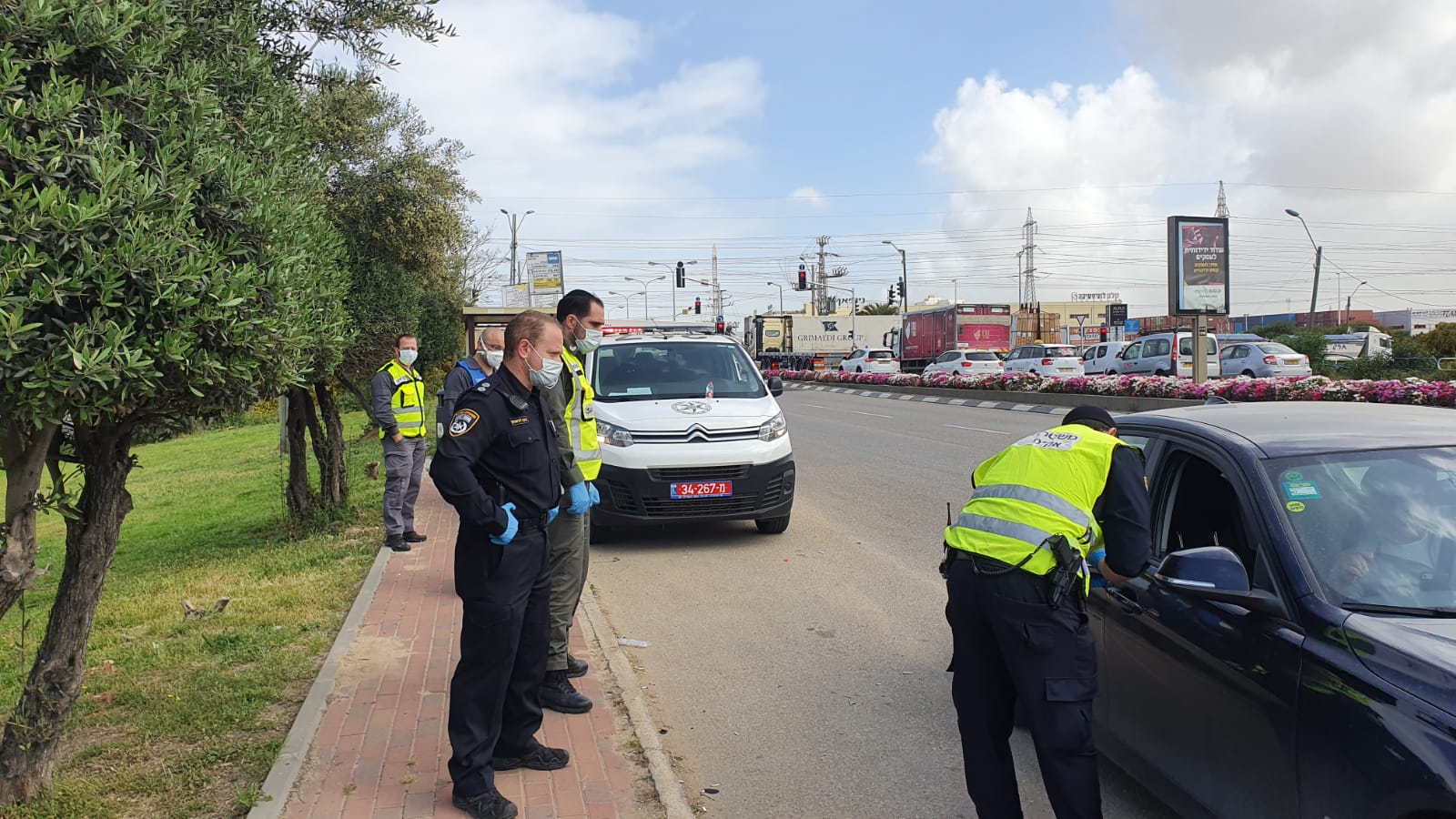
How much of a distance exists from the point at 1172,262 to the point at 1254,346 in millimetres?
6870

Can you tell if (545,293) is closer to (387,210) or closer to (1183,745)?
(387,210)

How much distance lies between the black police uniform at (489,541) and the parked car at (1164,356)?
90.4 ft

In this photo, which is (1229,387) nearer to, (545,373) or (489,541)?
(545,373)

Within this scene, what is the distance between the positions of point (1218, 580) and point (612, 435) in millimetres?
6390

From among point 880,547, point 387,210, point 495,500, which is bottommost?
point 880,547

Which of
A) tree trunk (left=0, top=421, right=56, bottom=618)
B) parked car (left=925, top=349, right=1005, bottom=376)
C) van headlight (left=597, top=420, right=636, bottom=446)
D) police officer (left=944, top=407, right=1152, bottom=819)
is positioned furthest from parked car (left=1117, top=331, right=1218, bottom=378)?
tree trunk (left=0, top=421, right=56, bottom=618)

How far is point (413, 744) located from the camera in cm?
460

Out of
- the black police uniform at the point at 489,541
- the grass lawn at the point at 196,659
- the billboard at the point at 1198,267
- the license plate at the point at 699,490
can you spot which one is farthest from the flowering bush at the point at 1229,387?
the black police uniform at the point at 489,541

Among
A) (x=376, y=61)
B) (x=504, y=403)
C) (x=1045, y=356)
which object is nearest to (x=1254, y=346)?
(x=1045, y=356)

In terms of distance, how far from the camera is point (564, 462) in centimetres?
486

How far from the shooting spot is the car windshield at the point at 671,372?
9758mm

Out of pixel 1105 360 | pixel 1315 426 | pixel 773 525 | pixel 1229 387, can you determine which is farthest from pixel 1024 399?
pixel 1315 426

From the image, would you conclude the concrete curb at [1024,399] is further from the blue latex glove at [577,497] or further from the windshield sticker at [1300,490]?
the windshield sticker at [1300,490]

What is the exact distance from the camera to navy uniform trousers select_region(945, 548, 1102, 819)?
3.14 m
